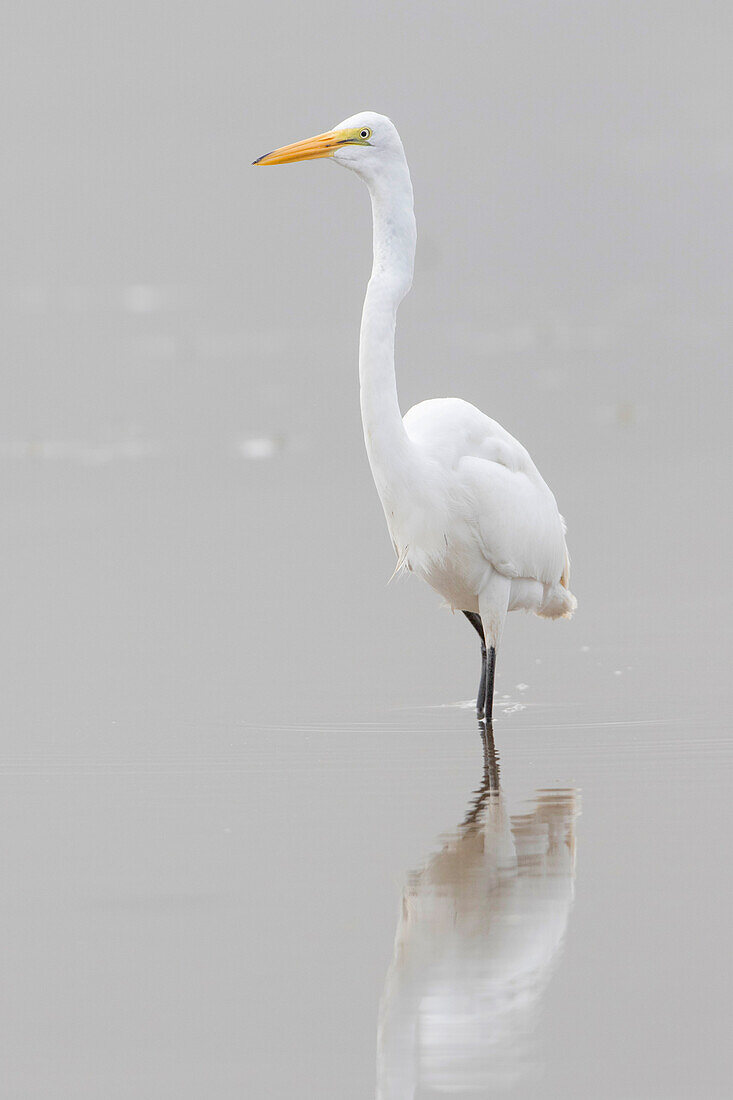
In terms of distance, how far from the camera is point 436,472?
630 cm

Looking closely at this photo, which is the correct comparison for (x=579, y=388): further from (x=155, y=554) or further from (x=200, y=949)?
(x=200, y=949)

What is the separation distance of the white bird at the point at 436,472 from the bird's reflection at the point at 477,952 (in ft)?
4.62

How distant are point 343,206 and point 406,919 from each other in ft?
115

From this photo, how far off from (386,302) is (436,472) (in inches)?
25.0

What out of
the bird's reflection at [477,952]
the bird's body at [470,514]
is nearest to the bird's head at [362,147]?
the bird's body at [470,514]

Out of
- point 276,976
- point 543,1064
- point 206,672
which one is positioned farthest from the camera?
point 206,672

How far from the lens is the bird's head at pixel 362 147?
6.08 m

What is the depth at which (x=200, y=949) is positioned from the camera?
4.06 m

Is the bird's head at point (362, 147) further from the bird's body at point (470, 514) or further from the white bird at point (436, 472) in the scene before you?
the bird's body at point (470, 514)

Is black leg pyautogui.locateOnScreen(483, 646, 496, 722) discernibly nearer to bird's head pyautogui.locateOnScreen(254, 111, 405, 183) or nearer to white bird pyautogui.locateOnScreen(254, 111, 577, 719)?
white bird pyautogui.locateOnScreen(254, 111, 577, 719)

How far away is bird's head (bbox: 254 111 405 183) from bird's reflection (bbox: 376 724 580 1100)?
2.20m

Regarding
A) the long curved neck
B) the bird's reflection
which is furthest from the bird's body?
the bird's reflection

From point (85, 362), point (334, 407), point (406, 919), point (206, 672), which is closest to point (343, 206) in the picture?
point (85, 362)

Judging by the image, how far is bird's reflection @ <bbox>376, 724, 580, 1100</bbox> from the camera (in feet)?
11.6
